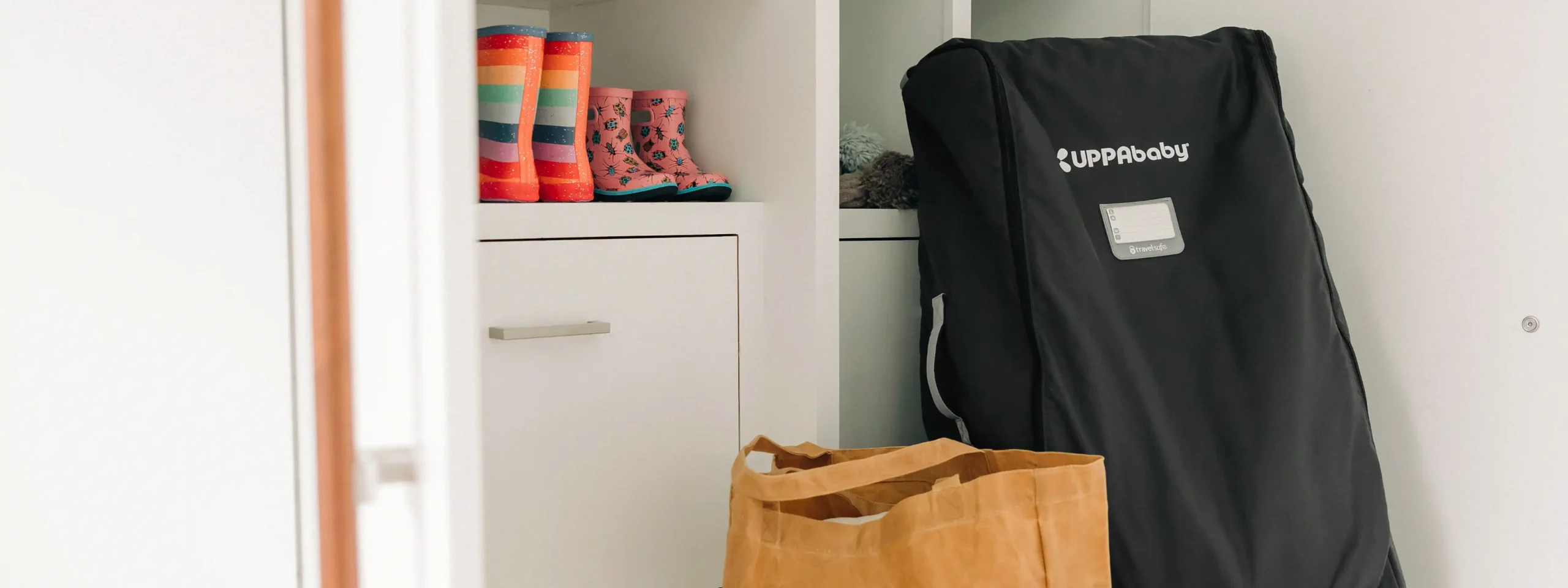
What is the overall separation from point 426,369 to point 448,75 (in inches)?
3.4

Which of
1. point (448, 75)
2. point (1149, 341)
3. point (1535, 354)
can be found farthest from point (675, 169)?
point (1535, 354)


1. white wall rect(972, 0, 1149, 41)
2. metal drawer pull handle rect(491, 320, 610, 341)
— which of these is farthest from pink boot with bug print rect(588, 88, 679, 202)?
white wall rect(972, 0, 1149, 41)

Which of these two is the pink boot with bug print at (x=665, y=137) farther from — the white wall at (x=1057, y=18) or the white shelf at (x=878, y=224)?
the white wall at (x=1057, y=18)

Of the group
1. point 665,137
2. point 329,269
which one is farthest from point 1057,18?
point 329,269

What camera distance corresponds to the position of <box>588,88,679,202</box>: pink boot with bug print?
978 millimetres

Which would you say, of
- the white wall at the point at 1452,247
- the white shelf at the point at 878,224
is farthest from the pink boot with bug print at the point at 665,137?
the white wall at the point at 1452,247

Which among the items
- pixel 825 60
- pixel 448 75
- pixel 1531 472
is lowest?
pixel 1531 472

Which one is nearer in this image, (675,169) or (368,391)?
(368,391)

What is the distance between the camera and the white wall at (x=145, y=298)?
0.75ft

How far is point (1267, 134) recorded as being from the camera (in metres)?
1.08

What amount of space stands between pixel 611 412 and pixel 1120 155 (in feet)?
1.99

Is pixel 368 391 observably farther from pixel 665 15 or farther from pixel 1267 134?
pixel 1267 134

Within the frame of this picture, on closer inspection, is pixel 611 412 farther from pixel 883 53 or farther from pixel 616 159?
pixel 883 53

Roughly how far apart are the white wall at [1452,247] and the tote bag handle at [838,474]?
0.60 meters
